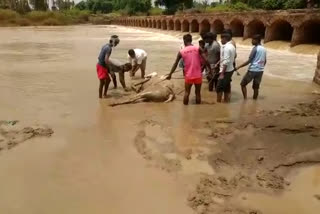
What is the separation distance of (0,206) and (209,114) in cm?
461

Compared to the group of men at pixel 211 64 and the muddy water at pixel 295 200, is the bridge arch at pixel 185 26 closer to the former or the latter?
the group of men at pixel 211 64

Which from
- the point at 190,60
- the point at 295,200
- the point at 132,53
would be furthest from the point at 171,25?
the point at 295,200

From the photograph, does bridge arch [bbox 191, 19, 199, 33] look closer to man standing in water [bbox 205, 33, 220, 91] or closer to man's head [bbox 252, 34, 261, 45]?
man standing in water [bbox 205, 33, 220, 91]

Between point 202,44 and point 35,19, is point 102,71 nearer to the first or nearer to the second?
point 202,44

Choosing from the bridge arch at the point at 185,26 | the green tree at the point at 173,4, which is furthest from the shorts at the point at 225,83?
the green tree at the point at 173,4

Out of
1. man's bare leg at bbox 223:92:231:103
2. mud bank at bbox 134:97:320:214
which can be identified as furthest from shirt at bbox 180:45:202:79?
mud bank at bbox 134:97:320:214

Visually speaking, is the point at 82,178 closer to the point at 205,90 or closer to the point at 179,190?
the point at 179,190

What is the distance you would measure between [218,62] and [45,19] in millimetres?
72236

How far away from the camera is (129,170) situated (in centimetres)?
518

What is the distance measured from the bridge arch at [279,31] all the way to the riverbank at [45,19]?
5608 cm

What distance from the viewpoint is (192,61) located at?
779 cm

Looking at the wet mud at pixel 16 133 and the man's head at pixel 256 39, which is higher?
the man's head at pixel 256 39

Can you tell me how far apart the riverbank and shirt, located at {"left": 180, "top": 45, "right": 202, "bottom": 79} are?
66.0m

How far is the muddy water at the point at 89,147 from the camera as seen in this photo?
4.38 meters
